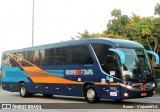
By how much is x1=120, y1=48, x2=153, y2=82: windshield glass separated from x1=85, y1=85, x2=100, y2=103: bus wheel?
2212 mm

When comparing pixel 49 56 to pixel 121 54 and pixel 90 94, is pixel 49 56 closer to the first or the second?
pixel 90 94

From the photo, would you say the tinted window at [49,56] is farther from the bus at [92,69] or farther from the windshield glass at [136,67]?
the windshield glass at [136,67]

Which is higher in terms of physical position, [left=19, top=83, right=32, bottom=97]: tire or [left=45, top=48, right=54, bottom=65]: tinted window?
[left=45, top=48, right=54, bottom=65]: tinted window

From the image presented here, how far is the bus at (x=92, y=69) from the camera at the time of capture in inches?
644

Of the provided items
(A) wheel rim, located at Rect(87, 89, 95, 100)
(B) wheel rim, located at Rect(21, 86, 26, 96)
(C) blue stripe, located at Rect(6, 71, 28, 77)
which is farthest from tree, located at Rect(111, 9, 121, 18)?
(A) wheel rim, located at Rect(87, 89, 95, 100)

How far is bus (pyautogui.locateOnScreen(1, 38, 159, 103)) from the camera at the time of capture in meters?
16.4

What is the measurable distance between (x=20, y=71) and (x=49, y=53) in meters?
4.06

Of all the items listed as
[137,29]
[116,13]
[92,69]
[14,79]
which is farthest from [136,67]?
[116,13]

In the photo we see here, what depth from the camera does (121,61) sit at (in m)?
15.4

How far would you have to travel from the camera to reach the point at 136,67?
16672 mm

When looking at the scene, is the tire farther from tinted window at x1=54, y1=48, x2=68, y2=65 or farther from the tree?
the tree

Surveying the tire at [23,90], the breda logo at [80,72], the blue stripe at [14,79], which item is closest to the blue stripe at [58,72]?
the breda logo at [80,72]

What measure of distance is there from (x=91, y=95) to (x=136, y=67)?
2.79 m

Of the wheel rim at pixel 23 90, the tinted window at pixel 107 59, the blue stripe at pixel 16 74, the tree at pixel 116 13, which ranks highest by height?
the tree at pixel 116 13
